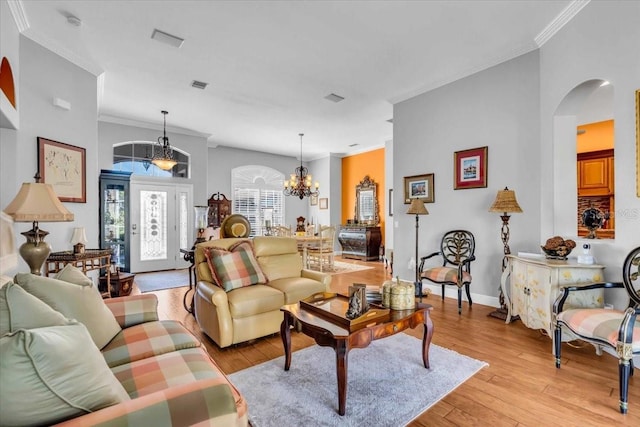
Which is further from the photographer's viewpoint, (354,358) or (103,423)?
(354,358)

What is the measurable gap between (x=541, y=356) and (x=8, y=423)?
332cm

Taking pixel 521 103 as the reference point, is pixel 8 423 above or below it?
below

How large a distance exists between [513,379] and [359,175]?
284 inches

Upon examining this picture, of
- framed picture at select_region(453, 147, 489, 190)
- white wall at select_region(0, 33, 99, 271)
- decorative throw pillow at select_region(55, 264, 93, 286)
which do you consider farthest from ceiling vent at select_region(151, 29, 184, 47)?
framed picture at select_region(453, 147, 489, 190)

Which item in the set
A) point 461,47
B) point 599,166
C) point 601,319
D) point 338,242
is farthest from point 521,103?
point 338,242

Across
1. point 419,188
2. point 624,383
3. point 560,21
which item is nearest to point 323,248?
point 419,188

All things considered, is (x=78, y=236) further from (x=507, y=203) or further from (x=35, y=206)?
(x=507, y=203)

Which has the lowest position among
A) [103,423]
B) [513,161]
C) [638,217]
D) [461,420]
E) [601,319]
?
[461,420]

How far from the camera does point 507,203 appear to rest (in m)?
3.48

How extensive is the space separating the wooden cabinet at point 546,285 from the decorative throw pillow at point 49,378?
320 cm

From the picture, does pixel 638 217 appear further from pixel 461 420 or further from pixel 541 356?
pixel 461 420

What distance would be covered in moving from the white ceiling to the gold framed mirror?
3123 millimetres

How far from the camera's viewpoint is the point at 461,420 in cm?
185

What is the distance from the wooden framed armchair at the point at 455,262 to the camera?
3.84 metres
